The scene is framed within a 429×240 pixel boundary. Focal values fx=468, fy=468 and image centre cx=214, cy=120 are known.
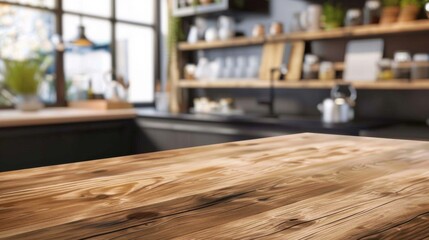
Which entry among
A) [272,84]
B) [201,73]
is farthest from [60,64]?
[272,84]

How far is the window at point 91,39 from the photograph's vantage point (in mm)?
3887

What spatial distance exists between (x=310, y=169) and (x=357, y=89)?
8.66 ft

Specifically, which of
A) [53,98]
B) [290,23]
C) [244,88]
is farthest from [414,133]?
[53,98]

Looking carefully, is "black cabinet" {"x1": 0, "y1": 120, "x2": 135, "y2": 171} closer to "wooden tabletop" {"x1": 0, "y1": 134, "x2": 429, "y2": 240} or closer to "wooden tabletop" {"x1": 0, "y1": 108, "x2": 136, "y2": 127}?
"wooden tabletop" {"x1": 0, "y1": 108, "x2": 136, "y2": 127}

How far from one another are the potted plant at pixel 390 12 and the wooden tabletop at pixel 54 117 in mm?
2105

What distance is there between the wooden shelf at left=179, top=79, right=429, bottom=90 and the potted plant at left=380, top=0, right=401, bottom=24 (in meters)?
0.43

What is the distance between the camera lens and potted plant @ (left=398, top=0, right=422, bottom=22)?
3.05 meters

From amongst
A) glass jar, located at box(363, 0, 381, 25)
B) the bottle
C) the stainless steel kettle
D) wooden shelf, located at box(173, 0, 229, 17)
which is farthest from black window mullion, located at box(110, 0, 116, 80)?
glass jar, located at box(363, 0, 381, 25)

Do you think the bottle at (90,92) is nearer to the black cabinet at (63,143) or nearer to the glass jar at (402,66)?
the black cabinet at (63,143)

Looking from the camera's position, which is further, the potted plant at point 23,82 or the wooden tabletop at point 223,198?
the potted plant at point 23,82

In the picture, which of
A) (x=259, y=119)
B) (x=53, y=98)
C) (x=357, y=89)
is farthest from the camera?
(x=53, y=98)

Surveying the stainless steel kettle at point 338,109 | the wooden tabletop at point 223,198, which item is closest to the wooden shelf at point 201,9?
the stainless steel kettle at point 338,109

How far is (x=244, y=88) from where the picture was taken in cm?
422

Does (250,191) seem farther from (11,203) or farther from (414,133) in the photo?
(414,133)
